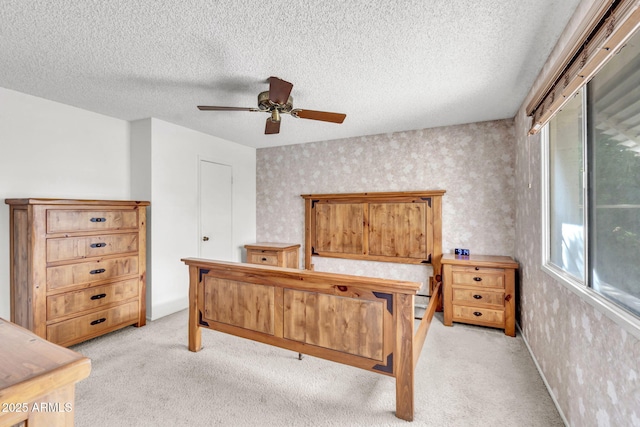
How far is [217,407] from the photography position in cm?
195

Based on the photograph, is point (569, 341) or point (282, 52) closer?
point (569, 341)

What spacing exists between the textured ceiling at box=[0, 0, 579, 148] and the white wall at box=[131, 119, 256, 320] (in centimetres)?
48

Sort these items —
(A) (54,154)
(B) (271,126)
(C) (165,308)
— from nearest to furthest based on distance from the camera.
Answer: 1. (B) (271,126)
2. (A) (54,154)
3. (C) (165,308)

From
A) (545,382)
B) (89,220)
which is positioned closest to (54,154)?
(89,220)

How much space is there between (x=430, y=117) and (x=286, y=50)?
209 cm

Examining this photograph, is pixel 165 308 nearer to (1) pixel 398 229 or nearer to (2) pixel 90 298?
(2) pixel 90 298

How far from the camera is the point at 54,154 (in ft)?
9.80

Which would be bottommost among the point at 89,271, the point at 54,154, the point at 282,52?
the point at 89,271

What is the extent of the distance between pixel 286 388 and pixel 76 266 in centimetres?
227

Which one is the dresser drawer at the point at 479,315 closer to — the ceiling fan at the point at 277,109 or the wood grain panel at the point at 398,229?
the wood grain panel at the point at 398,229

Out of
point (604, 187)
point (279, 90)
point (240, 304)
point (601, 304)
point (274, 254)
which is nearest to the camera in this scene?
point (601, 304)

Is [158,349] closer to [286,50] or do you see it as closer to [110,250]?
[110,250]

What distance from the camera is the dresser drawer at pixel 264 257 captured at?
4371 millimetres

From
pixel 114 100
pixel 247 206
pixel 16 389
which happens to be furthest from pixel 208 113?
pixel 16 389
